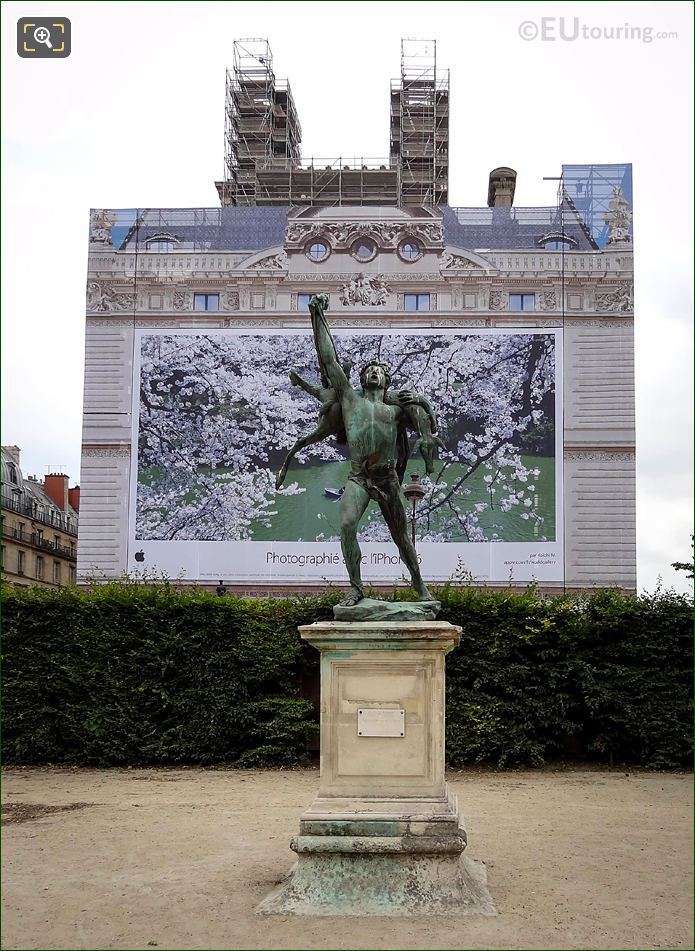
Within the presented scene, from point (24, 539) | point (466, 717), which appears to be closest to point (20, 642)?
point (466, 717)

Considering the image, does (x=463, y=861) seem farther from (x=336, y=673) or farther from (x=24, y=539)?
(x=24, y=539)

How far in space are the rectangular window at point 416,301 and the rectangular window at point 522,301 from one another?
211 centimetres

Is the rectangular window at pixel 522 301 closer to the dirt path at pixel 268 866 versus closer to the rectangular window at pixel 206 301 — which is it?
the rectangular window at pixel 206 301

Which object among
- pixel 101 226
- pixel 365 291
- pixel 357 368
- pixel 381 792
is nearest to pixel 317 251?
pixel 365 291

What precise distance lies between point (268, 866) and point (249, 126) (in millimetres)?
29505

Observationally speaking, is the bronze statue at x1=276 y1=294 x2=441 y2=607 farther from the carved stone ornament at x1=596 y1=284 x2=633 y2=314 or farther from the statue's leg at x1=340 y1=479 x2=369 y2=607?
the carved stone ornament at x1=596 y1=284 x2=633 y2=314

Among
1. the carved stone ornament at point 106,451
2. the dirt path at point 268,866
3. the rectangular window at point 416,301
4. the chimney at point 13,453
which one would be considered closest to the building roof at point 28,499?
the chimney at point 13,453

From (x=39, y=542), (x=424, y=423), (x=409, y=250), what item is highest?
(x=409, y=250)

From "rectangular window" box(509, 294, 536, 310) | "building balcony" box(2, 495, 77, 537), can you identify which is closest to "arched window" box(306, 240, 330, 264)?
"rectangular window" box(509, 294, 536, 310)

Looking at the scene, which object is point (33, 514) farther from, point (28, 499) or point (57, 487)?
point (57, 487)

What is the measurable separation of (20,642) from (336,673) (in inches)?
353

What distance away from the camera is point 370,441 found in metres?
6.66

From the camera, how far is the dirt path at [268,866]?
5512 millimetres

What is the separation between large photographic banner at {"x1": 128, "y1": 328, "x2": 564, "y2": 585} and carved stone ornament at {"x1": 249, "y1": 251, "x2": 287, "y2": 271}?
186 centimetres
